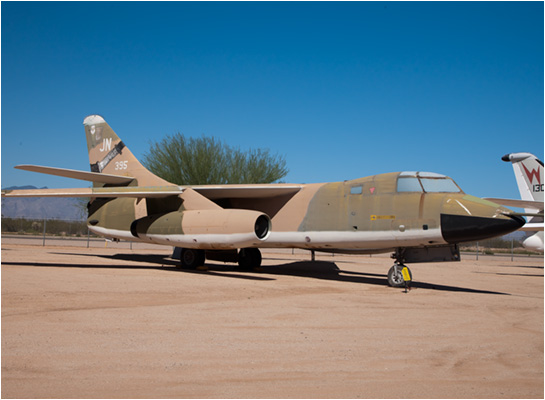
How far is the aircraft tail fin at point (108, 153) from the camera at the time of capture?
18953 mm

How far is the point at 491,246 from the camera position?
76188 millimetres

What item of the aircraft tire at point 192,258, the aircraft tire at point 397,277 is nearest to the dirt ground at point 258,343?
the aircraft tire at point 397,277

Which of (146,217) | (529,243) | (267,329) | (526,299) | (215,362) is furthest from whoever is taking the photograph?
(529,243)

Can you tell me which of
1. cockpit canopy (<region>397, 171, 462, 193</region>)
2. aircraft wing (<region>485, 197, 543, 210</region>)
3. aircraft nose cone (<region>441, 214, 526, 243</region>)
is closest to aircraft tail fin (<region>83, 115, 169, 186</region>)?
cockpit canopy (<region>397, 171, 462, 193</region>)

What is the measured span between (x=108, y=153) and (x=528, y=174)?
57.3ft

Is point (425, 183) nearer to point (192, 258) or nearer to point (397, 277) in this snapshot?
point (397, 277)

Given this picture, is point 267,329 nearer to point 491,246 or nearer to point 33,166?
point 33,166

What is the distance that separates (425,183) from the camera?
13195 millimetres

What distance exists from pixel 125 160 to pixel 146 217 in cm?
318

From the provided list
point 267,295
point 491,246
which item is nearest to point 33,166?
point 267,295

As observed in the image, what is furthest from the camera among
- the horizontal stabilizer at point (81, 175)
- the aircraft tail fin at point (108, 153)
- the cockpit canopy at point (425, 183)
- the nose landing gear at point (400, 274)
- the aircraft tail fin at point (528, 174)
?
the aircraft tail fin at point (528, 174)

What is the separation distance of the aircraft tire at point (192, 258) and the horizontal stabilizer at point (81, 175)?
3.52m

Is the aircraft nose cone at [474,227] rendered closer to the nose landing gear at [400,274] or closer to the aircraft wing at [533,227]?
the nose landing gear at [400,274]

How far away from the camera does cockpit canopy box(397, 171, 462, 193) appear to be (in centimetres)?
1308
